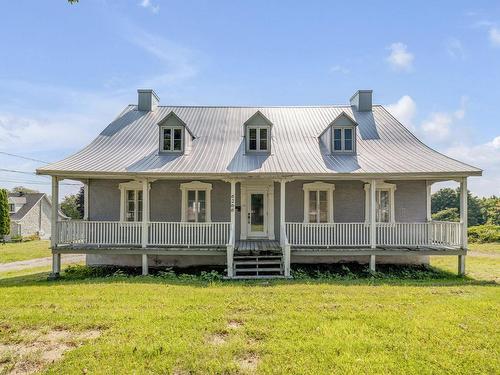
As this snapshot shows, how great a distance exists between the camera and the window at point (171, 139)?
46.6 feet

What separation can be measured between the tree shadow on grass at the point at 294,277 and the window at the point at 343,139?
4893 millimetres

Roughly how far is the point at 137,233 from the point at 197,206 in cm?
268

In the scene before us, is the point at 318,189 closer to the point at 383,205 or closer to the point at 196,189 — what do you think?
the point at 383,205

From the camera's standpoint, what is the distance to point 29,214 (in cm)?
4109

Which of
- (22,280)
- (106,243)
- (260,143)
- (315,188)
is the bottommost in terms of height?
(22,280)

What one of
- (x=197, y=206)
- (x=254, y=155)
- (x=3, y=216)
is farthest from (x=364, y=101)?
(x=3, y=216)

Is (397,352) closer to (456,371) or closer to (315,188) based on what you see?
(456,371)

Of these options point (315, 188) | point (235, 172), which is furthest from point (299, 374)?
point (315, 188)

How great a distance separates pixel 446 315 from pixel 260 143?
9.47 metres

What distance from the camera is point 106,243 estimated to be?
12.5m

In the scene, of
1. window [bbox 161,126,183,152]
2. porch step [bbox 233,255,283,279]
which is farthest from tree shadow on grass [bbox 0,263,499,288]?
window [bbox 161,126,183,152]

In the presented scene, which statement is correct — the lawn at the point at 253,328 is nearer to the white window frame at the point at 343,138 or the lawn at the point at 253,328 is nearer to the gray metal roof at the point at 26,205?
the white window frame at the point at 343,138

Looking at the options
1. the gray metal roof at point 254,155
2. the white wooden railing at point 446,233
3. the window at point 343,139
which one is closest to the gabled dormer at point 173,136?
the gray metal roof at point 254,155

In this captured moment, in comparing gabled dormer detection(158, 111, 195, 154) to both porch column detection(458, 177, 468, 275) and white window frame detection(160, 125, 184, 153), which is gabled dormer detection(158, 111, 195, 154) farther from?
porch column detection(458, 177, 468, 275)
